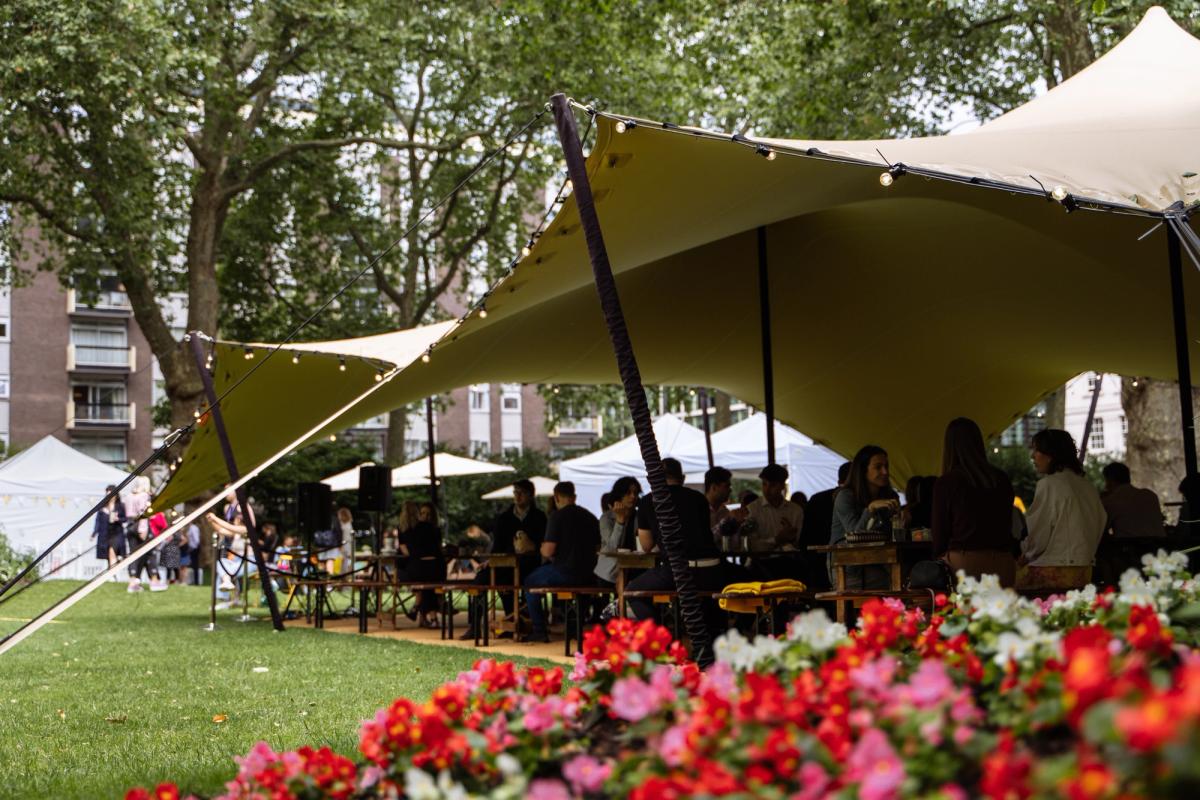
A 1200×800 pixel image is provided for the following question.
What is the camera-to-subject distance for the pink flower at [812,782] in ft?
5.95

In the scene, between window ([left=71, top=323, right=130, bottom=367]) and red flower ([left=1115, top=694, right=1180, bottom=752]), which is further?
window ([left=71, top=323, right=130, bottom=367])

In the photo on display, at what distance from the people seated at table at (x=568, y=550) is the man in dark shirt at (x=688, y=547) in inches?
64.8

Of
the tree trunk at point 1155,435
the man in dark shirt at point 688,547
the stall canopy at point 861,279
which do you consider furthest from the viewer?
the tree trunk at point 1155,435

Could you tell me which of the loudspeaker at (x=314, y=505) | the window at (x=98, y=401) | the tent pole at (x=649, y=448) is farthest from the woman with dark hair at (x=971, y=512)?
the window at (x=98, y=401)

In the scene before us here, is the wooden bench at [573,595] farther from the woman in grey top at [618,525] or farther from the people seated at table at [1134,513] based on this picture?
the people seated at table at [1134,513]

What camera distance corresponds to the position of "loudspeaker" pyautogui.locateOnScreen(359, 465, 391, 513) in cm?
1438

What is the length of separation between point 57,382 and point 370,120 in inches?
1108

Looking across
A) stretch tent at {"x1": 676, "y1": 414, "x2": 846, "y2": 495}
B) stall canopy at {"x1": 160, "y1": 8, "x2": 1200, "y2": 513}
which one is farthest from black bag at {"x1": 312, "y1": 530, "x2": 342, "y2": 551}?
stretch tent at {"x1": 676, "y1": 414, "x2": 846, "y2": 495}

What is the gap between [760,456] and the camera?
19.0 metres

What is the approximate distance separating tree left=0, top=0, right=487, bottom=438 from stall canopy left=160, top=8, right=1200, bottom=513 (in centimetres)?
848

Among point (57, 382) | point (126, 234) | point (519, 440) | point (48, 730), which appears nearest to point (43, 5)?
point (126, 234)

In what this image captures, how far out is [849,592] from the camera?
683 centimetres

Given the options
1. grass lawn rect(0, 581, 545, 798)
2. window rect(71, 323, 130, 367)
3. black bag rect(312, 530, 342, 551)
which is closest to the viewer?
grass lawn rect(0, 581, 545, 798)

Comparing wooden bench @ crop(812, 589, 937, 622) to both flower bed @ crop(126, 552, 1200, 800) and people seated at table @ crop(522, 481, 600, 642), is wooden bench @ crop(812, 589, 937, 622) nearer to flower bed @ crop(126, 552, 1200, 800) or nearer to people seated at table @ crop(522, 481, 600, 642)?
flower bed @ crop(126, 552, 1200, 800)
